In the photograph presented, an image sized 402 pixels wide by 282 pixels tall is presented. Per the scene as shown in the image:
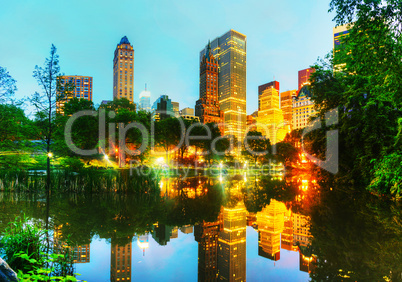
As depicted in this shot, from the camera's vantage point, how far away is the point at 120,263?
6301 millimetres

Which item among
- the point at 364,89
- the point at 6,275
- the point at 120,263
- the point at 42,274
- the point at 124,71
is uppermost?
the point at 124,71

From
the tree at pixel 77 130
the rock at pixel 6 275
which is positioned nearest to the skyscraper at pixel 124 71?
the tree at pixel 77 130

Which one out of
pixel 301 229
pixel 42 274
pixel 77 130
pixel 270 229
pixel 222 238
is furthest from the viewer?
pixel 77 130

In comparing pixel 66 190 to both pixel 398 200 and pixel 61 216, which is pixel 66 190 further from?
pixel 398 200

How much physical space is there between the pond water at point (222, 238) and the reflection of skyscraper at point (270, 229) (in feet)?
0.12

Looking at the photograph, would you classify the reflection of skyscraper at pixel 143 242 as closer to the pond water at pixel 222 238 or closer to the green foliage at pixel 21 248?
the pond water at pixel 222 238

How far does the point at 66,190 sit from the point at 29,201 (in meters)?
2.89

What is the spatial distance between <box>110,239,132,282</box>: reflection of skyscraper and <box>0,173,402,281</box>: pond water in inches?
1.1

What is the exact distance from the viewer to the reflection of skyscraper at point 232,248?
19.2 feet

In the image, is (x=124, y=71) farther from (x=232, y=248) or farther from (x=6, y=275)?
(x=6, y=275)

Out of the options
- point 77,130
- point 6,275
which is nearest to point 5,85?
point 77,130

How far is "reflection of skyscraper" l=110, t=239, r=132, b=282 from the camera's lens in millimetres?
5617

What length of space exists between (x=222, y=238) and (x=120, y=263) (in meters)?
3.38

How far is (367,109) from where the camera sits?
17281 mm
